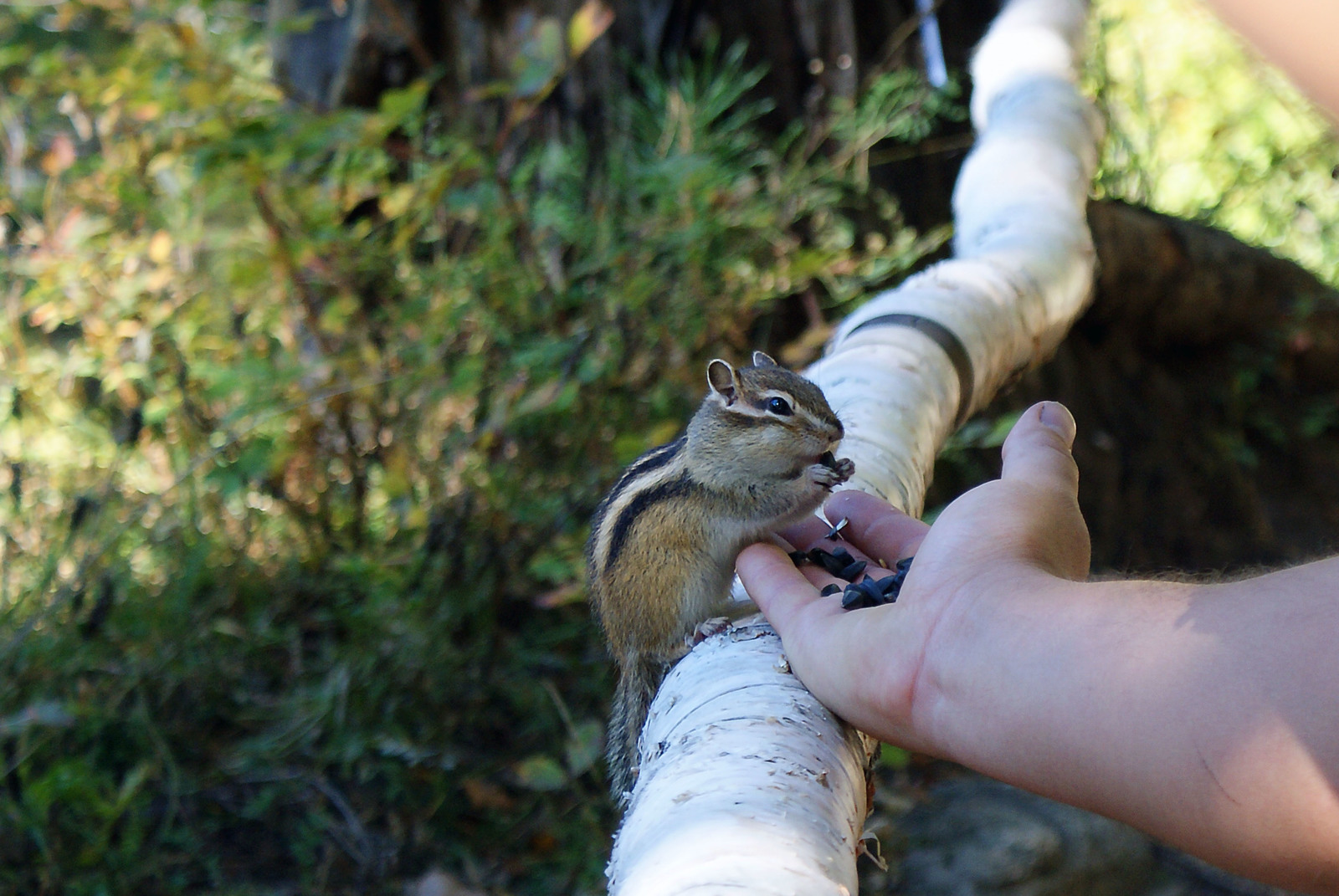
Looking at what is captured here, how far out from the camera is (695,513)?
71.7 inches

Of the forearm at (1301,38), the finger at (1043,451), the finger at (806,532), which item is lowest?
the finger at (806,532)

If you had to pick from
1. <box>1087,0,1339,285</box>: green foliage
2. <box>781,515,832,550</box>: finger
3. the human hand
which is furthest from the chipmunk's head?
<box>1087,0,1339,285</box>: green foliage

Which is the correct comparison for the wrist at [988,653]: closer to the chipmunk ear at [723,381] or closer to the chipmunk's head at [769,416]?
the chipmunk's head at [769,416]

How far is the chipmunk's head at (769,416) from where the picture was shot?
1.81m

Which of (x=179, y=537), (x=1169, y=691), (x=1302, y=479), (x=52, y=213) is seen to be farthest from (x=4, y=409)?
(x=1302, y=479)

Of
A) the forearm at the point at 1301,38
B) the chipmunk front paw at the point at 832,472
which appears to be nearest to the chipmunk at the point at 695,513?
the chipmunk front paw at the point at 832,472

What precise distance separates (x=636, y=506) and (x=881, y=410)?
0.46 meters

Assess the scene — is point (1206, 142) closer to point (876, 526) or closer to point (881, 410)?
point (881, 410)

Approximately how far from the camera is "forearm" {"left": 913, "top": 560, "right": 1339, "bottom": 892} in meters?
0.72

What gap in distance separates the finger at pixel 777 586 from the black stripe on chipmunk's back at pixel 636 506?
308 mm

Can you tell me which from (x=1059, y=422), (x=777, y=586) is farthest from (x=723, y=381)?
(x=1059, y=422)

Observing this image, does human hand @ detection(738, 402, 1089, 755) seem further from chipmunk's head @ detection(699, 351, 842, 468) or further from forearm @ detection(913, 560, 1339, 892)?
chipmunk's head @ detection(699, 351, 842, 468)

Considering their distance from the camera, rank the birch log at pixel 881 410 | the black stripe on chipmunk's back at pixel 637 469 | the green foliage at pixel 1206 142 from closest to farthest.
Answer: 1. the birch log at pixel 881 410
2. the black stripe on chipmunk's back at pixel 637 469
3. the green foliage at pixel 1206 142

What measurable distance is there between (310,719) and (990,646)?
2062 millimetres
